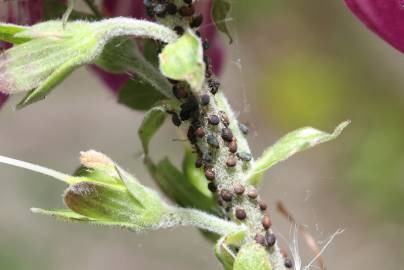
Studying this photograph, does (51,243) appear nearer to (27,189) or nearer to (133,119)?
(27,189)

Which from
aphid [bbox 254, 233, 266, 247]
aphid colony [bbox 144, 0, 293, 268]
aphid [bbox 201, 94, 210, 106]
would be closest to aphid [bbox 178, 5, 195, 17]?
aphid colony [bbox 144, 0, 293, 268]

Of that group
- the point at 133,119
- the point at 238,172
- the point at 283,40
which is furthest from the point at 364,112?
the point at 238,172

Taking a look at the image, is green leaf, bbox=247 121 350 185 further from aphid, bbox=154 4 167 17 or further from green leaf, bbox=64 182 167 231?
aphid, bbox=154 4 167 17

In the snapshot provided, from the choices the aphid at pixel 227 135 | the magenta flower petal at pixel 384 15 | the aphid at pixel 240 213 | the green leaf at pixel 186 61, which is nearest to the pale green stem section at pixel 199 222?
the aphid at pixel 240 213

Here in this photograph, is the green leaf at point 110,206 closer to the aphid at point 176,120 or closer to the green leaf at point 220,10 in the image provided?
the aphid at point 176,120

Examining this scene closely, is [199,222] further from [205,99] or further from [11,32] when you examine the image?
[11,32]
